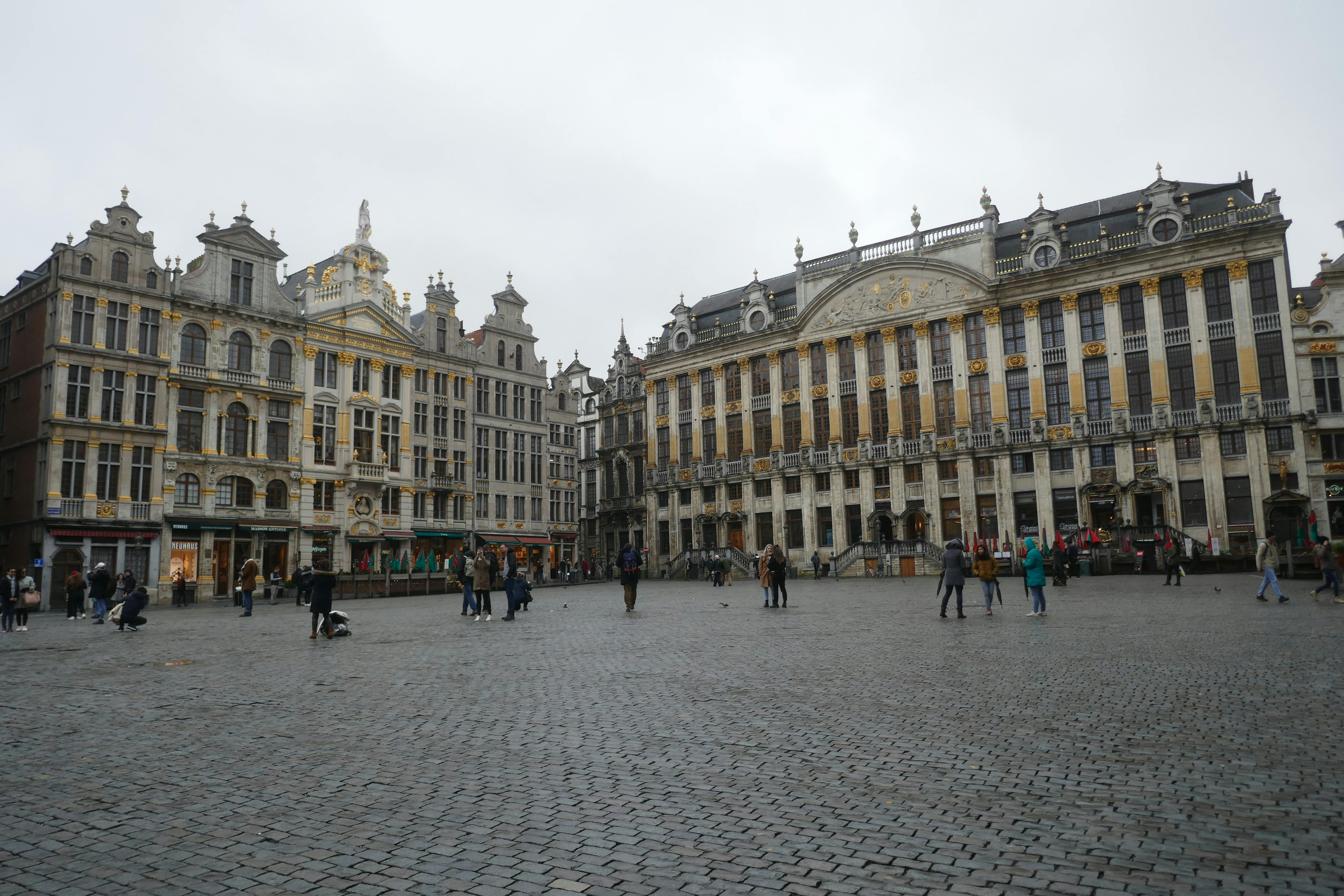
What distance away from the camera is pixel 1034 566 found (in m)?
20.4

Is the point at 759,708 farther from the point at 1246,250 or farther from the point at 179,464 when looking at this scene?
the point at 1246,250

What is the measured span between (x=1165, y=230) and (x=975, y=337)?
11366mm

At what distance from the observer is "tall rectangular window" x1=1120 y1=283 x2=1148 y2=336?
4791cm

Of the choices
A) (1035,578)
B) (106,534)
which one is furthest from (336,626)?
(106,534)

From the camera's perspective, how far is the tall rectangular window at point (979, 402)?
5231cm

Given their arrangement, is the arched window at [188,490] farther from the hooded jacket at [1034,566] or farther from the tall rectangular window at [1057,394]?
the tall rectangular window at [1057,394]

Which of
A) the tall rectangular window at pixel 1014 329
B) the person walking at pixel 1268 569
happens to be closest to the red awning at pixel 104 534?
the person walking at pixel 1268 569

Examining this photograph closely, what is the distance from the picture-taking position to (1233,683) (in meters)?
9.97

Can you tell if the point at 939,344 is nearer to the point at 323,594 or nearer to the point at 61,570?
the point at 323,594

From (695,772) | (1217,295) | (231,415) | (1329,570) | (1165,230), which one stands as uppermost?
(1165,230)

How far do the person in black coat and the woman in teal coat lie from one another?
22033 mm

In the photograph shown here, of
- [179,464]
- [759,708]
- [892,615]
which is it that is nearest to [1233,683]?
[759,708]

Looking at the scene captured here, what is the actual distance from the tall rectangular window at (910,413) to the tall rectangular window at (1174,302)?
557 inches

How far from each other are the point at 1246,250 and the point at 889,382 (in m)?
20.1
